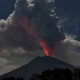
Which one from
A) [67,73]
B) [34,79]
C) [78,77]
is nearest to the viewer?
[78,77]

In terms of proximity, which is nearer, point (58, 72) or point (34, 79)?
point (58, 72)

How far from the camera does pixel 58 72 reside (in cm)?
14375

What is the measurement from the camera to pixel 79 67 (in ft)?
473

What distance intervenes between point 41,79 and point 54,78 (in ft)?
31.7

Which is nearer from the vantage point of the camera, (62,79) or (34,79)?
(62,79)

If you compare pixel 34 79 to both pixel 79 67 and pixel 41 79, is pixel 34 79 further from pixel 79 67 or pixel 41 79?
pixel 79 67

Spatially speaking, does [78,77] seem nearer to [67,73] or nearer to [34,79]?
[67,73]

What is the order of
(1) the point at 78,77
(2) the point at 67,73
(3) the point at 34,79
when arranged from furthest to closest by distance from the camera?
1. (3) the point at 34,79
2. (2) the point at 67,73
3. (1) the point at 78,77

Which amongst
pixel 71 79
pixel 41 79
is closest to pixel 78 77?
pixel 71 79

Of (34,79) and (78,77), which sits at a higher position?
(34,79)

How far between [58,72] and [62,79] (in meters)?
5.75

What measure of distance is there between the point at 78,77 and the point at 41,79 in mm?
19450

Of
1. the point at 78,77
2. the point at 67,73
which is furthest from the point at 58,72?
the point at 78,77

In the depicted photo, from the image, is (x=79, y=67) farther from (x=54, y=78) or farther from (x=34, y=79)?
(x=34, y=79)
